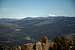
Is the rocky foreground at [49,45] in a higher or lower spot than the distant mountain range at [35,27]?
lower

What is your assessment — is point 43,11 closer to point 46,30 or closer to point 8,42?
point 46,30

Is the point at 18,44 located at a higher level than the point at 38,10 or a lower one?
lower

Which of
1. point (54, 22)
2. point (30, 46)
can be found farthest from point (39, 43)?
point (54, 22)

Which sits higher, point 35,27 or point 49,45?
point 35,27

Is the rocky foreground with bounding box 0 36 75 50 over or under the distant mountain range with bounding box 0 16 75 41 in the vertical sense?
under
